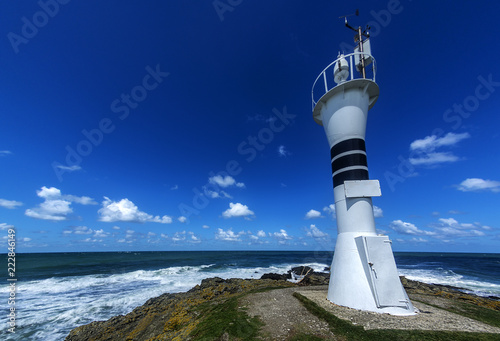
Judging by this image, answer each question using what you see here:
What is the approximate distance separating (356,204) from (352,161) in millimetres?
1630

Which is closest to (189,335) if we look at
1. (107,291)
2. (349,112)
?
(349,112)

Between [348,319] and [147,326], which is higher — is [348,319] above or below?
above

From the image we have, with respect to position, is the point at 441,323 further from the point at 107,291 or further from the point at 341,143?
the point at 107,291

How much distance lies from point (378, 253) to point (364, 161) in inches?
132

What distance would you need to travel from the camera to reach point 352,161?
8.09 metres

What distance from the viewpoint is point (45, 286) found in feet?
62.8

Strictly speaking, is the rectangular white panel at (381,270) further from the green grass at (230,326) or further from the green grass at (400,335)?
the green grass at (230,326)

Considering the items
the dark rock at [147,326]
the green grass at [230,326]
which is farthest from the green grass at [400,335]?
the dark rock at [147,326]

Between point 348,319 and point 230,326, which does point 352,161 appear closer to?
point 348,319

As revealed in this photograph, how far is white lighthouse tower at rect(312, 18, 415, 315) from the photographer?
22.7 feet

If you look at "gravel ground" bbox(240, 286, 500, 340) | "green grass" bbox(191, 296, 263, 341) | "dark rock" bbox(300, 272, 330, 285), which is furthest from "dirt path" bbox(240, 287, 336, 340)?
"dark rock" bbox(300, 272, 330, 285)

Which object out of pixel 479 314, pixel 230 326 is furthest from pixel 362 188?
pixel 230 326

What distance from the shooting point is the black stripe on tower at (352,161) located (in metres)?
8.06

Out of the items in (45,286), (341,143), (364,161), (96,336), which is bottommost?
(45,286)
